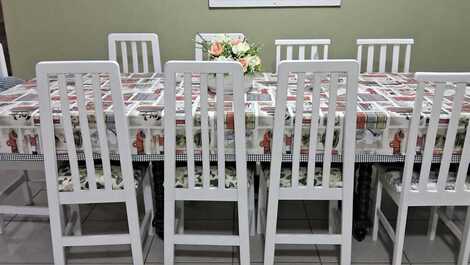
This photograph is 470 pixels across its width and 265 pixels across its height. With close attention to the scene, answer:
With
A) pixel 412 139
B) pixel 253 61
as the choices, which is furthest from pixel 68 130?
pixel 412 139

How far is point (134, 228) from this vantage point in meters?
1.76

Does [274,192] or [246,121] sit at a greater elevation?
[246,121]

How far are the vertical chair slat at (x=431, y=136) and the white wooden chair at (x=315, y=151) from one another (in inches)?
10.9

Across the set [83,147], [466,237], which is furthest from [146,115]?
[466,237]

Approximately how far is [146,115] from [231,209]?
3.17 feet

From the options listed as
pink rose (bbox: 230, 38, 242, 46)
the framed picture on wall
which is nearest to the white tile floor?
pink rose (bbox: 230, 38, 242, 46)

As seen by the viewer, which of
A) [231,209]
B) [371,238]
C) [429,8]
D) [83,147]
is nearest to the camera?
[83,147]

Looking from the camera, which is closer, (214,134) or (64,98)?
(64,98)

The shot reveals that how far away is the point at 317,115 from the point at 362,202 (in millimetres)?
755

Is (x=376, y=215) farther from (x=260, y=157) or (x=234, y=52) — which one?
(x=234, y=52)

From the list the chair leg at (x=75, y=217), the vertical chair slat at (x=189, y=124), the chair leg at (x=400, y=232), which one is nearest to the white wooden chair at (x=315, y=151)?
the chair leg at (x=400, y=232)

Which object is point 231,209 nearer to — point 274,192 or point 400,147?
point 274,192

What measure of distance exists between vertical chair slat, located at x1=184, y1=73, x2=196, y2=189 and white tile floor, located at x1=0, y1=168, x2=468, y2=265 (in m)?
0.52

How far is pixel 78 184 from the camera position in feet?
5.49
